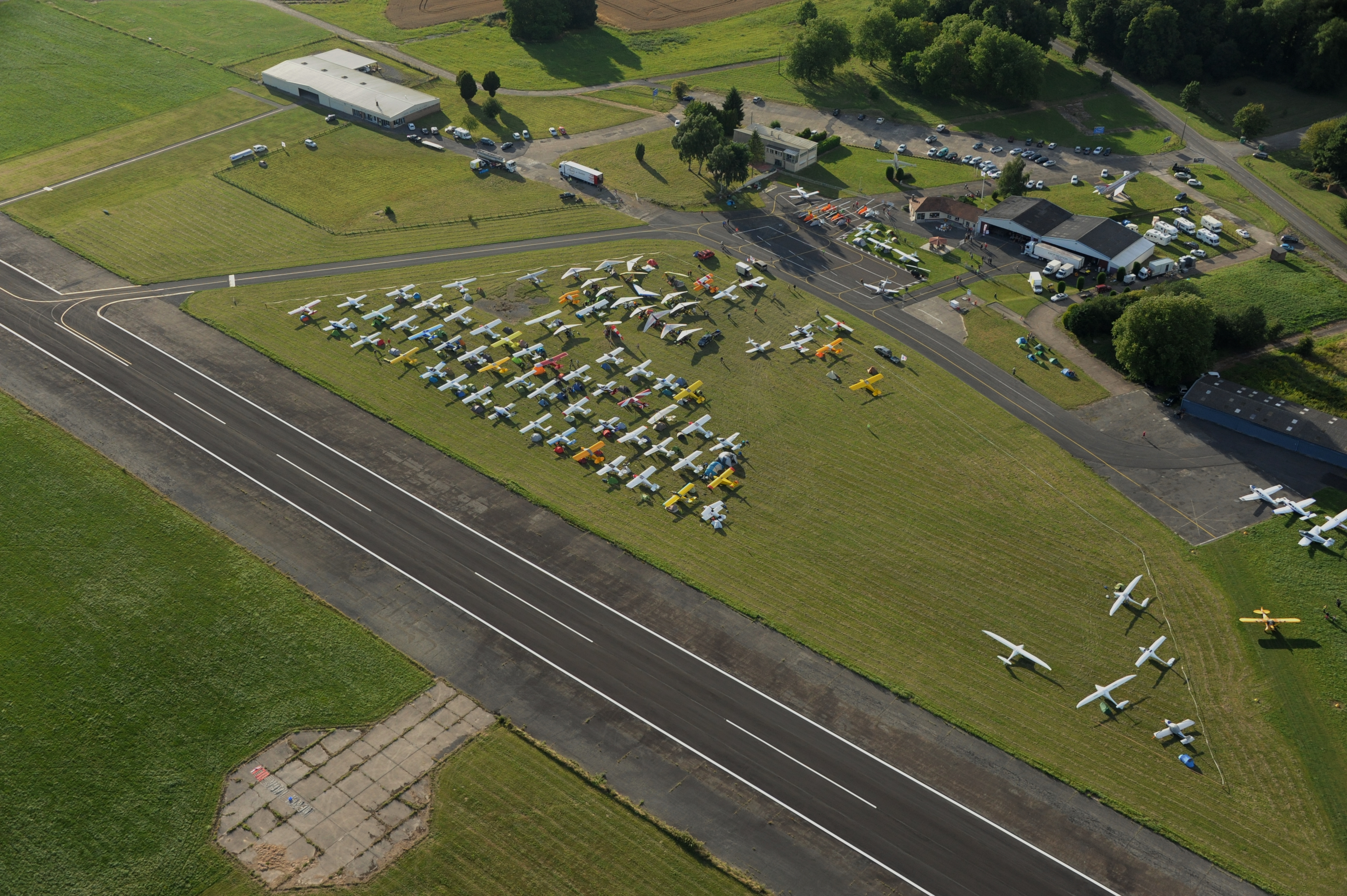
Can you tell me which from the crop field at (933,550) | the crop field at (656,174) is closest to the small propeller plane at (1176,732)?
the crop field at (933,550)

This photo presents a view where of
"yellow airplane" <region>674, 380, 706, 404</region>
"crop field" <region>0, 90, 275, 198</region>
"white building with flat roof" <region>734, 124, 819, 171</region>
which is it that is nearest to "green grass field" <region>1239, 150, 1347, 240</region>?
"white building with flat roof" <region>734, 124, 819, 171</region>

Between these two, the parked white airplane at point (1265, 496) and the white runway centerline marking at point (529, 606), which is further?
the parked white airplane at point (1265, 496)

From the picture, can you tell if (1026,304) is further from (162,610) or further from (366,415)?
(162,610)

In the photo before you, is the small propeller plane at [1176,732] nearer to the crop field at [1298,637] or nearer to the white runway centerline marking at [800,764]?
the crop field at [1298,637]

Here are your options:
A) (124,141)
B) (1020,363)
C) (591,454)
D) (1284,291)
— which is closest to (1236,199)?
(1284,291)

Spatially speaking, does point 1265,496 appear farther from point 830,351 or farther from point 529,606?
point 529,606

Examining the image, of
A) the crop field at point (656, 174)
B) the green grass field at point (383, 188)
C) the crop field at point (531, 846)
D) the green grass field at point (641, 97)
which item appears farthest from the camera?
the green grass field at point (641, 97)

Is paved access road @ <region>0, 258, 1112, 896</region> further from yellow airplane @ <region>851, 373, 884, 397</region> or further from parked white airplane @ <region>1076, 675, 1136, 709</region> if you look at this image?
yellow airplane @ <region>851, 373, 884, 397</region>

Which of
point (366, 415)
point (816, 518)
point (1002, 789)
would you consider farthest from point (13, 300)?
point (1002, 789)
